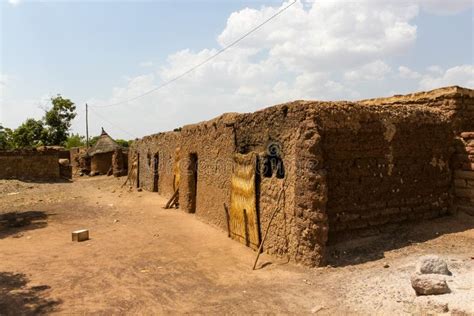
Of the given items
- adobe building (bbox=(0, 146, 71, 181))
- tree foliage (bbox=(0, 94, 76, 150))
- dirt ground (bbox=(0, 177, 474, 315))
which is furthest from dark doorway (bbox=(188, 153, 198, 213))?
tree foliage (bbox=(0, 94, 76, 150))

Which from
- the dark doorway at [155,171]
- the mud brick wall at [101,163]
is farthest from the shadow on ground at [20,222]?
the mud brick wall at [101,163]

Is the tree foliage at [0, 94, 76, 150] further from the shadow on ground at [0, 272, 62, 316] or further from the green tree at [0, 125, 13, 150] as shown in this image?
the shadow on ground at [0, 272, 62, 316]

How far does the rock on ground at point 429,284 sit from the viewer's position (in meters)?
4.68

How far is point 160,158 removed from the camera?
17578 millimetres

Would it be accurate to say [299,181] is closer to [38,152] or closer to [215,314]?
[215,314]

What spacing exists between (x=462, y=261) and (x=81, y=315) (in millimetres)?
5742

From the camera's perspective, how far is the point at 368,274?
5.90m

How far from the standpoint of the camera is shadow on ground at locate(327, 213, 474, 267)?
21.9ft

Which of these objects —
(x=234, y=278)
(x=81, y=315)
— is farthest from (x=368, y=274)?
(x=81, y=315)

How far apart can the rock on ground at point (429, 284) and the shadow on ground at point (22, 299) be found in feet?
16.4

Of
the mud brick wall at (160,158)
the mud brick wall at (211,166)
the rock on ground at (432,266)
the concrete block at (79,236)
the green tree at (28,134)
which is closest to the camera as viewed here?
the rock on ground at (432,266)

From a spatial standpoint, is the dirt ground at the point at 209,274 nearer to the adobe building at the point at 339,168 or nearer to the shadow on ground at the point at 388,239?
the shadow on ground at the point at 388,239

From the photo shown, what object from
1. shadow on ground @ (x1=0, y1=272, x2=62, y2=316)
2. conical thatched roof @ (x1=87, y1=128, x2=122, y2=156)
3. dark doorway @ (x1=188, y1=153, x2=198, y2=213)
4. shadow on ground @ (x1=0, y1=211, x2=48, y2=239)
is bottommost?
shadow on ground @ (x1=0, y1=272, x2=62, y2=316)

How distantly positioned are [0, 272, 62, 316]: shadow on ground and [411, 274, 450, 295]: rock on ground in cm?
499
